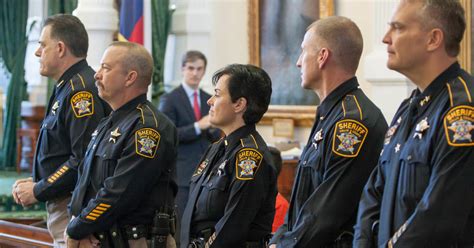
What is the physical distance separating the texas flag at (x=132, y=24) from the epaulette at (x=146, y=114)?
457 centimetres

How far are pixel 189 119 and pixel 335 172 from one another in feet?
15.1

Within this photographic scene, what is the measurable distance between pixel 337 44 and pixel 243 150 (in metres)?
0.65

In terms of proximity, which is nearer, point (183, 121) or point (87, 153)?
point (87, 153)

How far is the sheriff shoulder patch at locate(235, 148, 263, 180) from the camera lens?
14.0 feet

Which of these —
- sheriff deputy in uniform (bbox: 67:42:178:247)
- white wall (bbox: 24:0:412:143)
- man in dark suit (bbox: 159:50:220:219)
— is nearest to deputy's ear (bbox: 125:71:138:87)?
sheriff deputy in uniform (bbox: 67:42:178:247)

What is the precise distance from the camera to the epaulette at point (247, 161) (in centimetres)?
429

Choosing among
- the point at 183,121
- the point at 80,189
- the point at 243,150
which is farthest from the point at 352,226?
the point at 183,121

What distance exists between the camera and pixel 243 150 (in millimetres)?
4332

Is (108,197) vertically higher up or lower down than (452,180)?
lower down

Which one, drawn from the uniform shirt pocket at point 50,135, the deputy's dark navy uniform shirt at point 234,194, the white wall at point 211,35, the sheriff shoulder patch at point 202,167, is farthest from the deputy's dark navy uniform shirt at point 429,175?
the white wall at point 211,35

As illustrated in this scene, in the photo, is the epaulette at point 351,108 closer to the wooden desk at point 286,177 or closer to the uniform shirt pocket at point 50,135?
the uniform shirt pocket at point 50,135

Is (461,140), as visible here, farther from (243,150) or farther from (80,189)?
(80,189)

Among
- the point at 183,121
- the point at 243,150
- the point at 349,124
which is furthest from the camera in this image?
the point at 183,121

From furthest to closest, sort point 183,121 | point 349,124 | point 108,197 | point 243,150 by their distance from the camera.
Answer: point 183,121 < point 108,197 < point 243,150 < point 349,124
